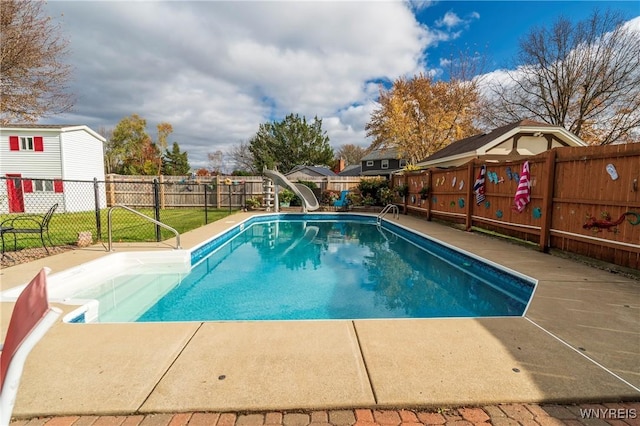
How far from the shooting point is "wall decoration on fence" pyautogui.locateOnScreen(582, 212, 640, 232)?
15.0 ft

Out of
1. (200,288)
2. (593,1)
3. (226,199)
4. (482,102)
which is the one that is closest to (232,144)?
(226,199)

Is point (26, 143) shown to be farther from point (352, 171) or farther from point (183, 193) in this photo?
point (352, 171)

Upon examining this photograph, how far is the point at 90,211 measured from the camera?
1537 centimetres

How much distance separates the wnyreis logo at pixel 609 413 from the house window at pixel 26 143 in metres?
20.8

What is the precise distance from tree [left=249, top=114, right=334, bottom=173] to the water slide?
17635 millimetres

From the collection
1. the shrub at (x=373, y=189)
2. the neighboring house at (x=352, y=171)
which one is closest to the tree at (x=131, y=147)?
the neighboring house at (x=352, y=171)

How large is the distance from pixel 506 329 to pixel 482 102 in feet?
80.5

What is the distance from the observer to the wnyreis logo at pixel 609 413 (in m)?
1.75

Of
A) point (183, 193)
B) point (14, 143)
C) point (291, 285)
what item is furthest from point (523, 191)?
point (14, 143)

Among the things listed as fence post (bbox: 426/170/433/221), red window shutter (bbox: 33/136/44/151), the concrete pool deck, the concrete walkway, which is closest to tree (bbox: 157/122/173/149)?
red window shutter (bbox: 33/136/44/151)

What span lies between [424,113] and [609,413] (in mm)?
25519

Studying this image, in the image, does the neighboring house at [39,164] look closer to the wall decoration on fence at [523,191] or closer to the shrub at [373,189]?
the shrub at [373,189]

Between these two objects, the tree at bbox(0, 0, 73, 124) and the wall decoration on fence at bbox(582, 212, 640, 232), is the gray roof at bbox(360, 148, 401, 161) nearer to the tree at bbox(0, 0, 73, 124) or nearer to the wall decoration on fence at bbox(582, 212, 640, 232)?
the tree at bbox(0, 0, 73, 124)

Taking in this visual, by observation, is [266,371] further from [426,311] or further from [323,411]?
[426,311]
